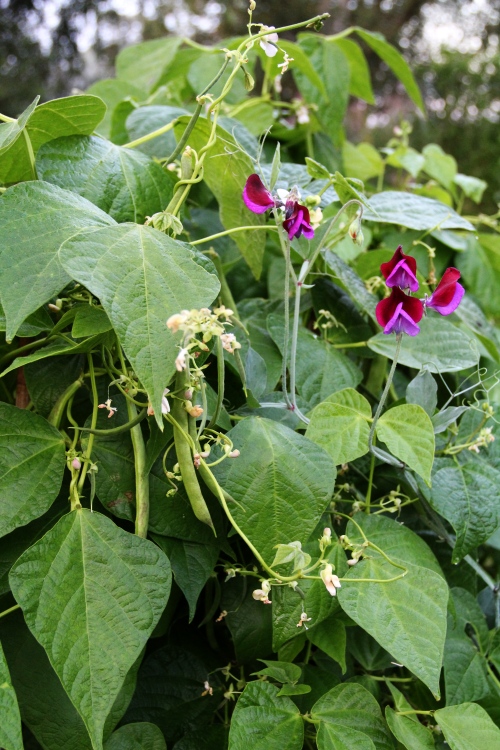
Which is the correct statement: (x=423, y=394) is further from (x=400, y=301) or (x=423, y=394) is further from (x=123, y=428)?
(x=123, y=428)

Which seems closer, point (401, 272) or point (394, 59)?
point (401, 272)

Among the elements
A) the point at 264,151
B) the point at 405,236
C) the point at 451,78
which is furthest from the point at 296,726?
the point at 451,78

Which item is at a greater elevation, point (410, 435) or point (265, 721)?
point (410, 435)

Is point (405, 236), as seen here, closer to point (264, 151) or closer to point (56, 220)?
point (264, 151)

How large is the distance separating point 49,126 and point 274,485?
358mm

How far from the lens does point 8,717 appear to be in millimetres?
396

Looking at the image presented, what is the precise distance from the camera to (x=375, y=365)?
0.71 meters

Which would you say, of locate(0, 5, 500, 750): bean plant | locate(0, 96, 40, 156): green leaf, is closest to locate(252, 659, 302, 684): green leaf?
locate(0, 5, 500, 750): bean plant

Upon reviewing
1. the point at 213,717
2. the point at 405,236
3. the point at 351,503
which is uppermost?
the point at 405,236

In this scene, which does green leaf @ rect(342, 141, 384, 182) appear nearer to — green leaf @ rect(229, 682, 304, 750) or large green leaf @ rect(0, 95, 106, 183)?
large green leaf @ rect(0, 95, 106, 183)

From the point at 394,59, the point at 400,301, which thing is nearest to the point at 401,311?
the point at 400,301

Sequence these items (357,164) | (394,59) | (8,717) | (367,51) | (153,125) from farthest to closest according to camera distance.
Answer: (367,51)
(357,164)
(394,59)
(153,125)
(8,717)

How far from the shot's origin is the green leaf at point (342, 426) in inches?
21.3

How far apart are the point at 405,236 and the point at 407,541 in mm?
434
